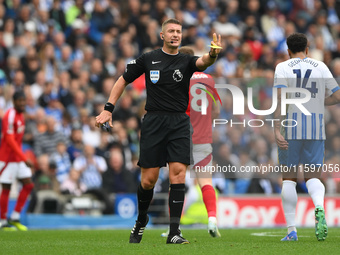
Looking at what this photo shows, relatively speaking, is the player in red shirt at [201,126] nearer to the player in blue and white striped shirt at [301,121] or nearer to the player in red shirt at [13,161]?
the player in blue and white striped shirt at [301,121]

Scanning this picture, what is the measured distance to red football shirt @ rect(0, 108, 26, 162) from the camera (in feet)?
38.7

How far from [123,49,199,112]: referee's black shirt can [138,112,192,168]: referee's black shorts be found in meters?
0.10

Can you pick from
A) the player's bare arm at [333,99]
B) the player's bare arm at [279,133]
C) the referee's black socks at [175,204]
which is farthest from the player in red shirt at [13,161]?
the player's bare arm at [333,99]

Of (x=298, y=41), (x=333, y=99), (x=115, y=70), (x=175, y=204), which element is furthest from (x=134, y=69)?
(x=115, y=70)

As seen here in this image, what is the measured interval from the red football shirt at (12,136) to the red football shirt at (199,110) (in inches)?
144

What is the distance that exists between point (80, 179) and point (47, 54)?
327cm

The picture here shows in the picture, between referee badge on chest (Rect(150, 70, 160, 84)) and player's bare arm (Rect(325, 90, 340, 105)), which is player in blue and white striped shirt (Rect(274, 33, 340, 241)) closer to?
player's bare arm (Rect(325, 90, 340, 105))

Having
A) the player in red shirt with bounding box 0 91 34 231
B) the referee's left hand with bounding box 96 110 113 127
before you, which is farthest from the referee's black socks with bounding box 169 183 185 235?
the player in red shirt with bounding box 0 91 34 231

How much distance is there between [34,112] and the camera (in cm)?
1512

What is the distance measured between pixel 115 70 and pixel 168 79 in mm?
9878

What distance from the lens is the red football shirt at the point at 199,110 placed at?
9.21 meters

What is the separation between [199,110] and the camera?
9.37 meters

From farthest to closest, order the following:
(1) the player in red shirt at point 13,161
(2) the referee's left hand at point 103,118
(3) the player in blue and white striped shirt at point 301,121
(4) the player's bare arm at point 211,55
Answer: (1) the player in red shirt at point 13,161, (3) the player in blue and white striped shirt at point 301,121, (2) the referee's left hand at point 103,118, (4) the player's bare arm at point 211,55

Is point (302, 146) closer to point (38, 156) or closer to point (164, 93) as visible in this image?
point (164, 93)
